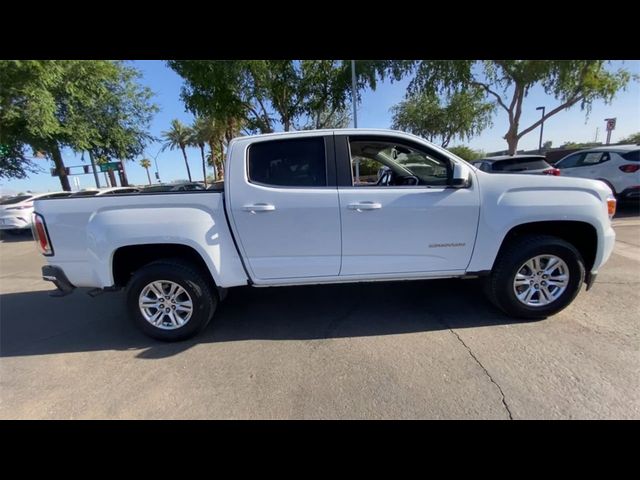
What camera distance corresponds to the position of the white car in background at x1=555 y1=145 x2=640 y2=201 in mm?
7255

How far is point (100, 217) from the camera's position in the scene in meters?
2.78

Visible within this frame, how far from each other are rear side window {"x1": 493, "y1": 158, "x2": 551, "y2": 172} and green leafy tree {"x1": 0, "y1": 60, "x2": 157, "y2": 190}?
1484 cm

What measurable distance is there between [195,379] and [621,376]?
3304 mm

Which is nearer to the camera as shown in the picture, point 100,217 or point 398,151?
point 100,217

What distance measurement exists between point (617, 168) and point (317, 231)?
29.1 ft

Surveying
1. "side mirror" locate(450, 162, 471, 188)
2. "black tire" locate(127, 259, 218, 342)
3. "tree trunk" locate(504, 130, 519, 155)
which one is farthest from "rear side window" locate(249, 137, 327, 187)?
"tree trunk" locate(504, 130, 519, 155)

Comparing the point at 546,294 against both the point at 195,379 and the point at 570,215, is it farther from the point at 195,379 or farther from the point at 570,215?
the point at 195,379

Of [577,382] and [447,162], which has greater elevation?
[447,162]

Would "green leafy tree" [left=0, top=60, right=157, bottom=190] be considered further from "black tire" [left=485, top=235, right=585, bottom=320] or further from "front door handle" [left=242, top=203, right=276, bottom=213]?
"black tire" [left=485, top=235, right=585, bottom=320]

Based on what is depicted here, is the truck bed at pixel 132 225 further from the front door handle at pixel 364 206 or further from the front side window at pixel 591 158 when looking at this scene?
the front side window at pixel 591 158

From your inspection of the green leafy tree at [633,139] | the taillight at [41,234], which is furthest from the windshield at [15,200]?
the green leafy tree at [633,139]

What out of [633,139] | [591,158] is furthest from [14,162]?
[633,139]
